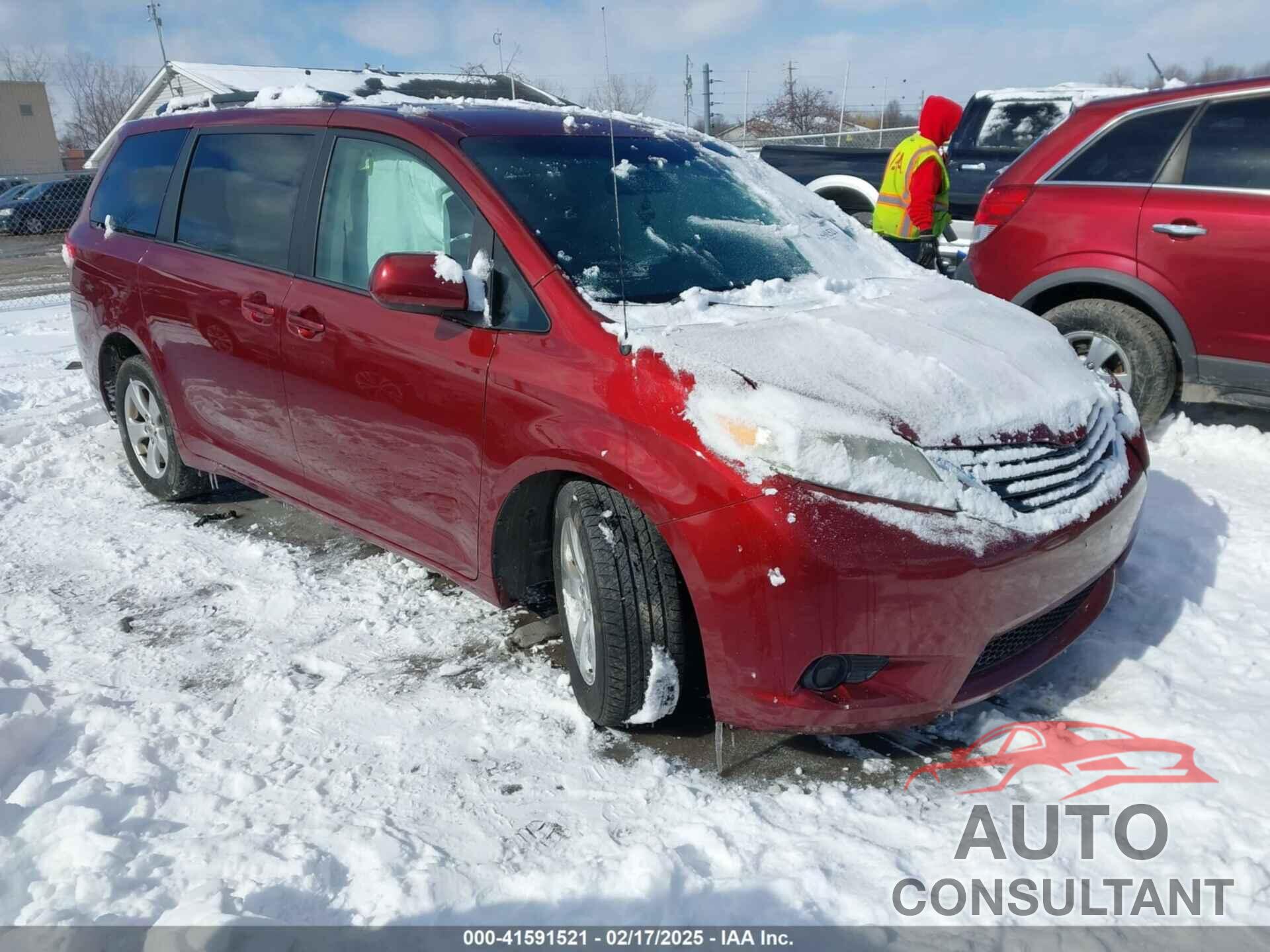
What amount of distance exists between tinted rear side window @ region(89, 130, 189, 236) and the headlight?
337 cm

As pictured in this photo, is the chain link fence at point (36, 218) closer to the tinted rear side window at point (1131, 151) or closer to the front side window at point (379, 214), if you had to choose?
the front side window at point (379, 214)

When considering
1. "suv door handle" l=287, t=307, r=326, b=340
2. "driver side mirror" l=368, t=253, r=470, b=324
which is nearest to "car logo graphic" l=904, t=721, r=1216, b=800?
"driver side mirror" l=368, t=253, r=470, b=324

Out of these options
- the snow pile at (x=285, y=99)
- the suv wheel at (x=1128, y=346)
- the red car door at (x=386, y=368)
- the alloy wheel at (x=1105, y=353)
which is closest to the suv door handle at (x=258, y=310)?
the red car door at (x=386, y=368)

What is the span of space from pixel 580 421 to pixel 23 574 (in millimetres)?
2871

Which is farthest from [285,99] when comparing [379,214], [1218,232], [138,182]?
[1218,232]

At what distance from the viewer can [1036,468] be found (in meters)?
2.55

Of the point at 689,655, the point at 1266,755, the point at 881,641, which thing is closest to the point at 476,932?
the point at 689,655

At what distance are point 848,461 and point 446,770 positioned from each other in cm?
141

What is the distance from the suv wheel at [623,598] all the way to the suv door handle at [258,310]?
1.57 metres

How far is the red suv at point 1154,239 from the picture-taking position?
14.6 feet

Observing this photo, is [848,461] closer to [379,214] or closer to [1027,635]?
[1027,635]

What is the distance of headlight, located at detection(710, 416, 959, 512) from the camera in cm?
227

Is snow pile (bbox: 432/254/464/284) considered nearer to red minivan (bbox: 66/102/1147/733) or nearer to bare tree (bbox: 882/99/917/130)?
red minivan (bbox: 66/102/1147/733)

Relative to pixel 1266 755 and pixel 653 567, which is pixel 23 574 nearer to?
pixel 653 567
